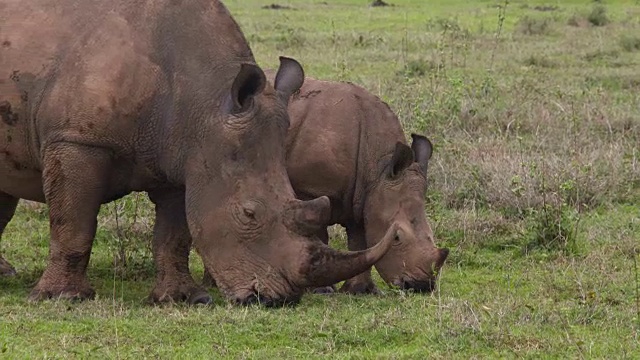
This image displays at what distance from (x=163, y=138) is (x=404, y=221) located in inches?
78.3

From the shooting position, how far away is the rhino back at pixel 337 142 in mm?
9211

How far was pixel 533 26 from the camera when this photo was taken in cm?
2477

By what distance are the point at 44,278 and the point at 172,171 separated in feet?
3.45

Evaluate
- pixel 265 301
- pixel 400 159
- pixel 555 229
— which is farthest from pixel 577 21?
pixel 265 301

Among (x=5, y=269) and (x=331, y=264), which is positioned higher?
(x=331, y=264)

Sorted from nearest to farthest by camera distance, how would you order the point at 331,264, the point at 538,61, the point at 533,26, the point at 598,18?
the point at 331,264 < the point at 538,61 < the point at 533,26 < the point at 598,18

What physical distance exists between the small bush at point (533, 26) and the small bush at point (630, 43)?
10.3 feet

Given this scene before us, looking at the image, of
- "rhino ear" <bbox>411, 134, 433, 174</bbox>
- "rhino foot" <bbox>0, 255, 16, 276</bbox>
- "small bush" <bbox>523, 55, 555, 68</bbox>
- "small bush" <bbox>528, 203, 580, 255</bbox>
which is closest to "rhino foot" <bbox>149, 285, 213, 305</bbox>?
"rhino foot" <bbox>0, 255, 16, 276</bbox>

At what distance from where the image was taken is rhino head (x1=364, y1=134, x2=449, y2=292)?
29.1 ft

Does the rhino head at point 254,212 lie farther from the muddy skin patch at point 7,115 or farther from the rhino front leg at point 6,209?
the rhino front leg at point 6,209

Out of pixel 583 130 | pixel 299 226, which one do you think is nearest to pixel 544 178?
pixel 583 130

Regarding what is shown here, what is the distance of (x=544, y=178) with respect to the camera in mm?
10688

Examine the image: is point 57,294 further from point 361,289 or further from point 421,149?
point 421,149

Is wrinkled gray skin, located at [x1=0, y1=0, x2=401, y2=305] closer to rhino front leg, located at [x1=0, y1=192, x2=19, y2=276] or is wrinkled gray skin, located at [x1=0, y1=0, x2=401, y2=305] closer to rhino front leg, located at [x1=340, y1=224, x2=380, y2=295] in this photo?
rhino front leg, located at [x1=0, y1=192, x2=19, y2=276]
